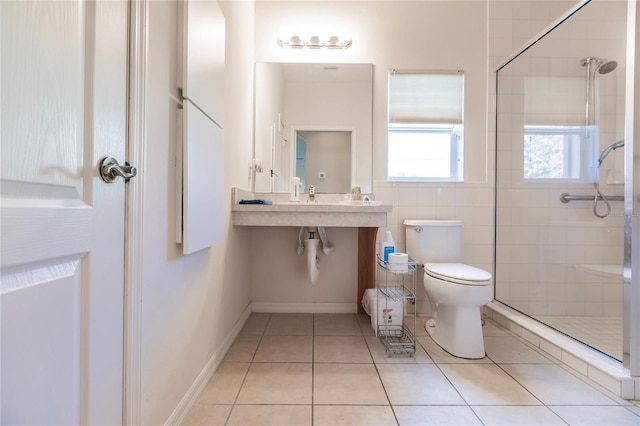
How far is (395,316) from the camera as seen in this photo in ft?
5.91

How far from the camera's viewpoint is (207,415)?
3.55ft

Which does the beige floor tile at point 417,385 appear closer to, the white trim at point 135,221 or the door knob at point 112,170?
the white trim at point 135,221

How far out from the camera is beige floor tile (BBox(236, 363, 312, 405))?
3.87 feet

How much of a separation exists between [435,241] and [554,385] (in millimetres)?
974

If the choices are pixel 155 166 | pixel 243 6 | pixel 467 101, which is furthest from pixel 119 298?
pixel 467 101

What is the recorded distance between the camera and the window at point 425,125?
7.26 feet

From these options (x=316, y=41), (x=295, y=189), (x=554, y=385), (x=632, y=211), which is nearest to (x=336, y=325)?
(x=295, y=189)

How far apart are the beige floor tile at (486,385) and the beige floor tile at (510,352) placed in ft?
0.43

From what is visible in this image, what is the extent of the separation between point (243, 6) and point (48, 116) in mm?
1802

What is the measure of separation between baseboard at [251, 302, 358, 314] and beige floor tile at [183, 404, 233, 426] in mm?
1073

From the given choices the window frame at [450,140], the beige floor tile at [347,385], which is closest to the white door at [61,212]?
the beige floor tile at [347,385]

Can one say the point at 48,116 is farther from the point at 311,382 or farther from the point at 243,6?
the point at 243,6

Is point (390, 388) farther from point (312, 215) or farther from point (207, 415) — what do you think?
point (312, 215)

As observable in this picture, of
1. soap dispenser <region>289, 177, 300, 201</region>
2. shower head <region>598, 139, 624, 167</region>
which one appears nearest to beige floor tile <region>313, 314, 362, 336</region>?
soap dispenser <region>289, 177, 300, 201</region>
